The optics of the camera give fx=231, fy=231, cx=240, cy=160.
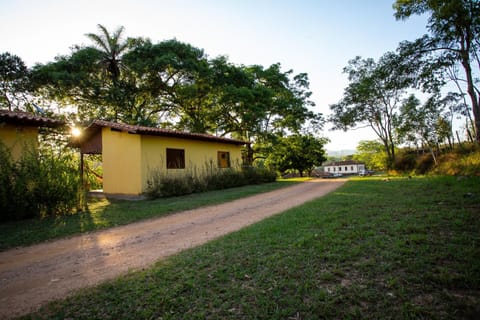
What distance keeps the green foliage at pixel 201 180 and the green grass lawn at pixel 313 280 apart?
7729 mm

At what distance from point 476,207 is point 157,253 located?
19.6 ft

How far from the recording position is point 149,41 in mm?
18188

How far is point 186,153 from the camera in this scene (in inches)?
521

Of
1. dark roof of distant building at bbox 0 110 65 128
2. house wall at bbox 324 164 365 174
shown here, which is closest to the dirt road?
dark roof of distant building at bbox 0 110 65 128

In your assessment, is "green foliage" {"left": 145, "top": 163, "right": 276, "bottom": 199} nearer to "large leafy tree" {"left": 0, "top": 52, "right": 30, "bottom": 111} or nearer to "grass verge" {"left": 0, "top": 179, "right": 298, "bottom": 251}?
"grass verge" {"left": 0, "top": 179, "right": 298, "bottom": 251}

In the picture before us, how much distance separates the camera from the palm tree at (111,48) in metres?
17.2

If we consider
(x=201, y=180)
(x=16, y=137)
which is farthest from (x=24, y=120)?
(x=201, y=180)

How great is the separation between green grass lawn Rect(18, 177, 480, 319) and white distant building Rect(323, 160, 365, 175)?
7363 cm

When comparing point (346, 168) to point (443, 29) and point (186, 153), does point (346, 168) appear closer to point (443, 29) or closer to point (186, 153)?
point (186, 153)

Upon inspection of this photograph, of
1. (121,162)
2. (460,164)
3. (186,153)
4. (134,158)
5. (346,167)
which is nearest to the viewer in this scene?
(134,158)

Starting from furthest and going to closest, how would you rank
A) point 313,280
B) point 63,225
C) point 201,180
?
1. point 201,180
2. point 63,225
3. point 313,280

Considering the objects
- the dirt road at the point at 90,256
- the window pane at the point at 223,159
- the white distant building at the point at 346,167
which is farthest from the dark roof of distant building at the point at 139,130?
the white distant building at the point at 346,167

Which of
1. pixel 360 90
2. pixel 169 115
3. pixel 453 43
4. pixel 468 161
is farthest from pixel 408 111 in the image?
pixel 169 115

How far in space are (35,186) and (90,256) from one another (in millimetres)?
4565
